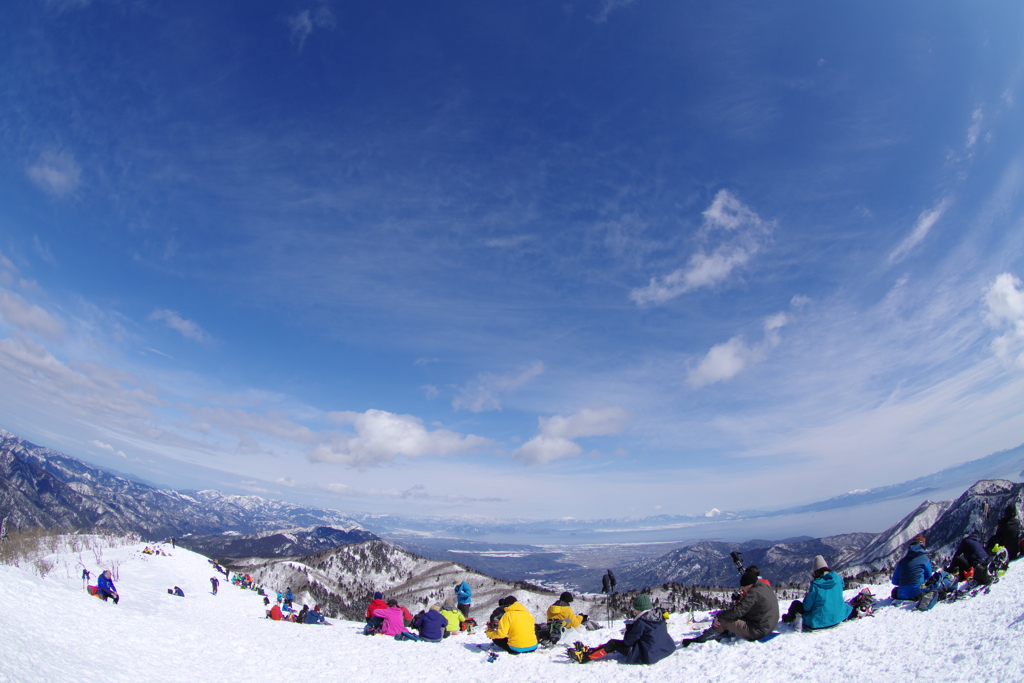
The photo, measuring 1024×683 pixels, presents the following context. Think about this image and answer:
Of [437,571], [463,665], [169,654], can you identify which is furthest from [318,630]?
[437,571]

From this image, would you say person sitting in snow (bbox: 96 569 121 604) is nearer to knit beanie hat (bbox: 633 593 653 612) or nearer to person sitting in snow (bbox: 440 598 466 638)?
person sitting in snow (bbox: 440 598 466 638)

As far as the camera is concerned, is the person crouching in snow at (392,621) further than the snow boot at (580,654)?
Yes

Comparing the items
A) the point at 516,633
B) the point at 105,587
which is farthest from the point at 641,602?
the point at 105,587

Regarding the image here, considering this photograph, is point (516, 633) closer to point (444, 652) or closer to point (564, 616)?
point (564, 616)

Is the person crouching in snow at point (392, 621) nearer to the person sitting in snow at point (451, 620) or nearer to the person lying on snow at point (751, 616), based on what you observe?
the person sitting in snow at point (451, 620)

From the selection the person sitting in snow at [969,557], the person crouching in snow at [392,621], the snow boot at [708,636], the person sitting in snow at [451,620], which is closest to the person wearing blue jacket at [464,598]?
the person sitting in snow at [451,620]

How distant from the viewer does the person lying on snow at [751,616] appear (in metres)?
12.0

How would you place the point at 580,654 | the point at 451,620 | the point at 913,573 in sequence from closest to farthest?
the point at 580,654 → the point at 913,573 → the point at 451,620

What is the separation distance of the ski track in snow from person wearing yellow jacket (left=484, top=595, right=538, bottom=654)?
343mm

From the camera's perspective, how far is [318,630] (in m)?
23.7

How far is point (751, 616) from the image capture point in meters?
12.2

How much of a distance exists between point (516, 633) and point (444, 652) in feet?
11.2

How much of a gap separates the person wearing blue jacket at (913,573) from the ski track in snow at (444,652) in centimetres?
88

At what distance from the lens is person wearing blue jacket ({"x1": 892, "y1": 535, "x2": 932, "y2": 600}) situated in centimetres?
1402
